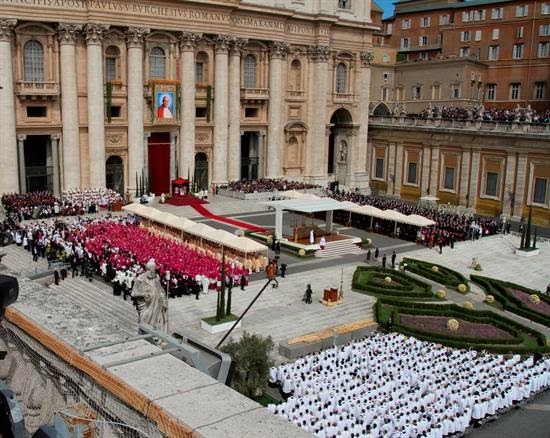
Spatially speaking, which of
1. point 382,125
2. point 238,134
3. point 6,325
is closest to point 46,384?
point 6,325

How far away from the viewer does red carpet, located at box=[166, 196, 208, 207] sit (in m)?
55.0

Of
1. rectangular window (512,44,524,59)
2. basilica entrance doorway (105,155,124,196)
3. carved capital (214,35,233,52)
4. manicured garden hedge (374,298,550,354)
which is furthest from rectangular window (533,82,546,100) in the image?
manicured garden hedge (374,298,550,354)

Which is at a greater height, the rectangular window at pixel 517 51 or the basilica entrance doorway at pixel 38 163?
the rectangular window at pixel 517 51

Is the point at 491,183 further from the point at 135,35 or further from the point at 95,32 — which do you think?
the point at 95,32

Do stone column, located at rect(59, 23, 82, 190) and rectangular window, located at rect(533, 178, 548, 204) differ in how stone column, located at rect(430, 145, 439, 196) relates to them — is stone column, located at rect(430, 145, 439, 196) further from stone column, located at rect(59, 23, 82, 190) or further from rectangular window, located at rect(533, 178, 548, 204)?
stone column, located at rect(59, 23, 82, 190)

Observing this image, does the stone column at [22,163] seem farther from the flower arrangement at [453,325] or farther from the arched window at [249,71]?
the flower arrangement at [453,325]

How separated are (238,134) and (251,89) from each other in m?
4.71

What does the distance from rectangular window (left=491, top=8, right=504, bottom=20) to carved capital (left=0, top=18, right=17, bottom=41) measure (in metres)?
55.5

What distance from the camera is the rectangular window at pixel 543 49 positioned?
7231 centimetres

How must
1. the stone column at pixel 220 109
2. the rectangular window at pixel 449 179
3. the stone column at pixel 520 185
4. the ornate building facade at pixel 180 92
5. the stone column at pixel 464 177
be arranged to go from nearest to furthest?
the ornate building facade at pixel 180 92, the stone column at pixel 520 185, the stone column at pixel 220 109, the stone column at pixel 464 177, the rectangular window at pixel 449 179

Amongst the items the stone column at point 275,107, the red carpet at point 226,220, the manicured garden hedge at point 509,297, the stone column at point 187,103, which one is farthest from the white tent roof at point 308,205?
the stone column at point 275,107

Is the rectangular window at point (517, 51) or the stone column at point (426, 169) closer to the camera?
the stone column at point (426, 169)

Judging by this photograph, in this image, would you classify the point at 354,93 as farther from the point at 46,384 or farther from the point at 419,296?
the point at 46,384

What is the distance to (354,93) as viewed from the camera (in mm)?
70562
